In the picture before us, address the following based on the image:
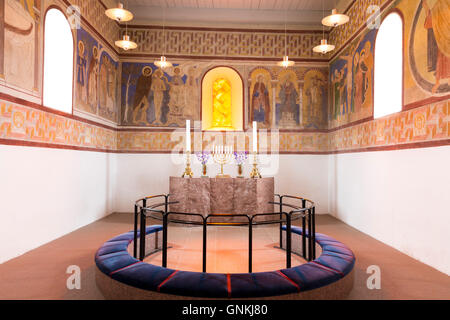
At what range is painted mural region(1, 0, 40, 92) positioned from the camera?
4324 millimetres

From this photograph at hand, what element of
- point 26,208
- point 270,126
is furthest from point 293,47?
point 26,208

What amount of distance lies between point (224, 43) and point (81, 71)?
446cm

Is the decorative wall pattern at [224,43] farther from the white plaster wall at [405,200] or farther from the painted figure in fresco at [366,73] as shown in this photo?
the white plaster wall at [405,200]

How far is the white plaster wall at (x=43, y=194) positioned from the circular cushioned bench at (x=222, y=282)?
2.20m

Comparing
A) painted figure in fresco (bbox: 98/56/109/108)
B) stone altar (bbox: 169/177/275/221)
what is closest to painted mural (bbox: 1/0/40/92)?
painted figure in fresco (bbox: 98/56/109/108)

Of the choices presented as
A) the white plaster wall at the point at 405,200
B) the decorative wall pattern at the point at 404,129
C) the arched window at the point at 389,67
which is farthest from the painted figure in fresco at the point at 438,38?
the white plaster wall at the point at 405,200

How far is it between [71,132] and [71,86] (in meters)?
1.07

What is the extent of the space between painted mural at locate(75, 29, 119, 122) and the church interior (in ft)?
0.18

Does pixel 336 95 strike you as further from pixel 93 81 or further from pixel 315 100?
pixel 93 81

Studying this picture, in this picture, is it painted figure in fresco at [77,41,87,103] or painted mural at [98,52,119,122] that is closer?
painted figure in fresco at [77,41,87,103]

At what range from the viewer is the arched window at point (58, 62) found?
5.60m

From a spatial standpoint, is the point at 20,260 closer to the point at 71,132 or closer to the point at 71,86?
the point at 71,132

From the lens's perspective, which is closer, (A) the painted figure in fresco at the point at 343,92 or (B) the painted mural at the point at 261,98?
(A) the painted figure in fresco at the point at 343,92

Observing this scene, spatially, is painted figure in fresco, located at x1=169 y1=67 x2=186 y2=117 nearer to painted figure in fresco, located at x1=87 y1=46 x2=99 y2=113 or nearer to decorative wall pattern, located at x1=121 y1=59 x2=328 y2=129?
decorative wall pattern, located at x1=121 y1=59 x2=328 y2=129
